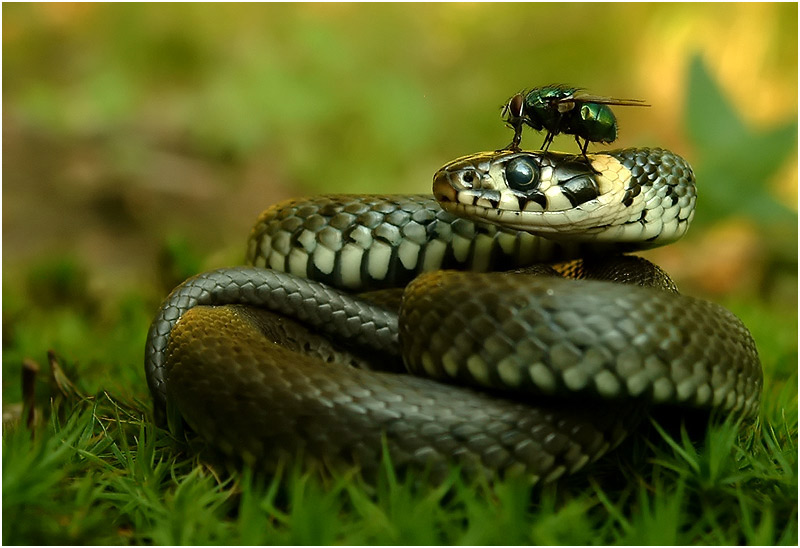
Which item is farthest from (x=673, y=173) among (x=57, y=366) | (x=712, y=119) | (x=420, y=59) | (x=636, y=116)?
(x=420, y=59)

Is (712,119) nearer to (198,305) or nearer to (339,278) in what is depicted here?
(339,278)

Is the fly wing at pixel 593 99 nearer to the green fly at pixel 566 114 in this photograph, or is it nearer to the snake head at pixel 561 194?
the green fly at pixel 566 114

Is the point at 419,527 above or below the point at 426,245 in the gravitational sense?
below

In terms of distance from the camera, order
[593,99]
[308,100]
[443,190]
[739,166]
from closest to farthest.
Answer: [443,190], [593,99], [739,166], [308,100]

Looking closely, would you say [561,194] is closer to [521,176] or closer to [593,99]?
[521,176]

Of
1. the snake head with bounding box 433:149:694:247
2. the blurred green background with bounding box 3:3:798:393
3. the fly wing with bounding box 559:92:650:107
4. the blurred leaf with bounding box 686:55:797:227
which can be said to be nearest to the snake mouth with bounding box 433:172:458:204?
the snake head with bounding box 433:149:694:247

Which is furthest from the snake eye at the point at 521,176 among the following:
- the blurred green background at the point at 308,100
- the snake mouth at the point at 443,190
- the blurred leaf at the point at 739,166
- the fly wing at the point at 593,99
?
the blurred leaf at the point at 739,166

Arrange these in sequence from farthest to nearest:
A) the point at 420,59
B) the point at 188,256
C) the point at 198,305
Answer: the point at 420,59 < the point at 188,256 < the point at 198,305

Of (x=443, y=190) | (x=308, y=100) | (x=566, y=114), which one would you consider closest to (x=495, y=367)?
(x=443, y=190)
